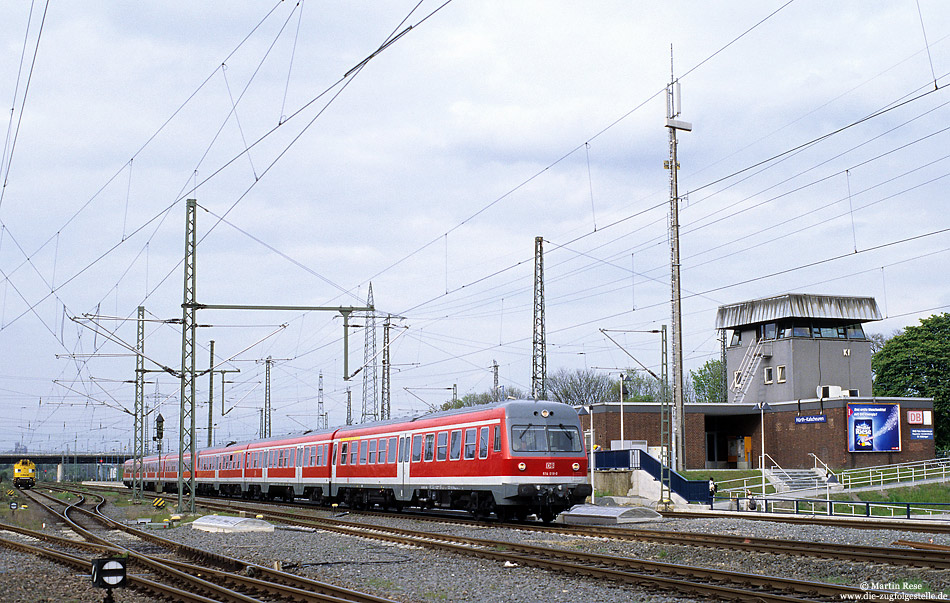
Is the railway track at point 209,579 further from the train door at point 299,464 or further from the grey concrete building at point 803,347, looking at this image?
the grey concrete building at point 803,347

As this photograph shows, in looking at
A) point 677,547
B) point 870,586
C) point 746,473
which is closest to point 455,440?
point 677,547

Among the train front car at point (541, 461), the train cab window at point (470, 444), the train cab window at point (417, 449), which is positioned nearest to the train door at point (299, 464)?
the train cab window at point (417, 449)

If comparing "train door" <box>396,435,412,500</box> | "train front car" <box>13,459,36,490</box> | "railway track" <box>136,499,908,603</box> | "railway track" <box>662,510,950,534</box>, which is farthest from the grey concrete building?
"train front car" <box>13,459,36,490</box>

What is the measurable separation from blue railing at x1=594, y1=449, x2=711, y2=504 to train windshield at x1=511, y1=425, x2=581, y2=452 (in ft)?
41.2

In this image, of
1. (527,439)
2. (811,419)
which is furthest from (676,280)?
(527,439)

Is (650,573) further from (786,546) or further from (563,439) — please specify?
(563,439)

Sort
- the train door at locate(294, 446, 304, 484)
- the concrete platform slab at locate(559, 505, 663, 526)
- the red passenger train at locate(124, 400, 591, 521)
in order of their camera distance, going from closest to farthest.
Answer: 1. the red passenger train at locate(124, 400, 591, 521)
2. the concrete platform slab at locate(559, 505, 663, 526)
3. the train door at locate(294, 446, 304, 484)

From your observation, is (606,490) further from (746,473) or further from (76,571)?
(76,571)

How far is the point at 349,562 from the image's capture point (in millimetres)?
16484

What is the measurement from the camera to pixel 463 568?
15422 millimetres

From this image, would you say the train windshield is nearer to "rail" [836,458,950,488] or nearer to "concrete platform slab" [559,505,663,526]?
"concrete platform slab" [559,505,663,526]

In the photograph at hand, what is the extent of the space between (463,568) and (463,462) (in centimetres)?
1114

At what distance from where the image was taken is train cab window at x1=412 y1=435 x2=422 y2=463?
29.1 m

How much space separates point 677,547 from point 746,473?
3441 cm
